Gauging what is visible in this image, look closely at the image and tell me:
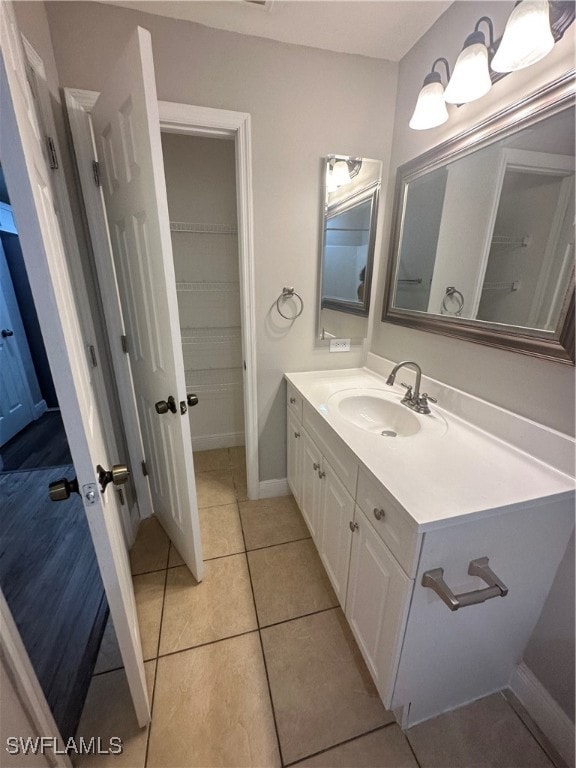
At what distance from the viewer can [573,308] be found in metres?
0.82

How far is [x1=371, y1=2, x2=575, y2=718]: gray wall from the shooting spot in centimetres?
88

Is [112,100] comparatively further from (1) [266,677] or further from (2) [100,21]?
(1) [266,677]

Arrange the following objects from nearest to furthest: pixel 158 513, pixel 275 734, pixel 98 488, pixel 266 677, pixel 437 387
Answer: pixel 98 488 → pixel 275 734 → pixel 266 677 → pixel 437 387 → pixel 158 513

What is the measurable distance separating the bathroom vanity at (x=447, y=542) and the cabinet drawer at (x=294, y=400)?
351 millimetres

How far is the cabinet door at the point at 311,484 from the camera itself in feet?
4.60

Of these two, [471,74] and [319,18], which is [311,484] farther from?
[319,18]

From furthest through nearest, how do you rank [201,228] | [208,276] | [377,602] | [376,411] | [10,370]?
[10,370], [208,276], [201,228], [376,411], [377,602]

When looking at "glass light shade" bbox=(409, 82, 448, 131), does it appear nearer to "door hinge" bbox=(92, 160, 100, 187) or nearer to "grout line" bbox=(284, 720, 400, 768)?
"door hinge" bbox=(92, 160, 100, 187)

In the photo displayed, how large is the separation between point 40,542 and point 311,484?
4.90 feet

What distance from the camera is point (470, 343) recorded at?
115 cm

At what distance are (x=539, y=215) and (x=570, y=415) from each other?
1.96ft

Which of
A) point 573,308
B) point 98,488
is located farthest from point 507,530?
point 98,488

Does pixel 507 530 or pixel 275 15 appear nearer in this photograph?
pixel 507 530

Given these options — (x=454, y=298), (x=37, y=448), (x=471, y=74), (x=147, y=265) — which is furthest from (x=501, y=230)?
(x=37, y=448)
